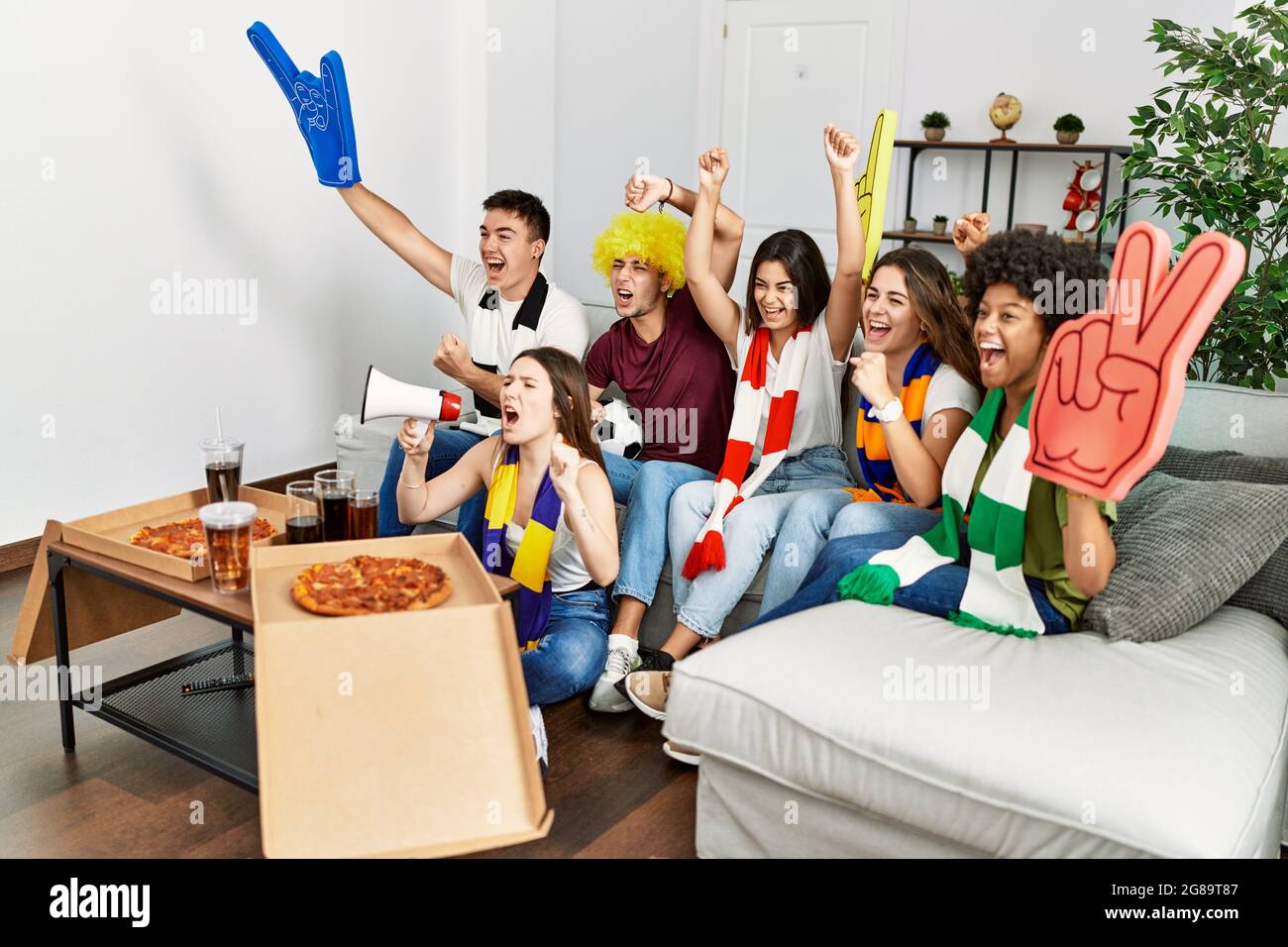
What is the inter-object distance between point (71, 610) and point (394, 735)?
93 cm

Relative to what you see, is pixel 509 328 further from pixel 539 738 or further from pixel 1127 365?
pixel 1127 365

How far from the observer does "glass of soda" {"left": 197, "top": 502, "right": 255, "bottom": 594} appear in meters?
1.98

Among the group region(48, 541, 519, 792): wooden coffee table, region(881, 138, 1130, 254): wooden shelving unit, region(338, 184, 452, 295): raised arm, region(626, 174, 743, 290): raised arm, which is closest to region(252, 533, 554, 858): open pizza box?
region(48, 541, 519, 792): wooden coffee table

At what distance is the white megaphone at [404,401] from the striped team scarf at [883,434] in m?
0.87

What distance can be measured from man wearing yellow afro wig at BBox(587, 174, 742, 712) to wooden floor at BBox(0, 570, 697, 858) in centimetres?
64

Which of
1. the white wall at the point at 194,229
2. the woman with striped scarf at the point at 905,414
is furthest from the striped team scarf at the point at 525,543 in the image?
the white wall at the point at 194,229

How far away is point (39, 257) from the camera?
11.0 feet

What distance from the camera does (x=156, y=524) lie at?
92.4 inches

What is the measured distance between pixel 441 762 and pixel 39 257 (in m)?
2.39

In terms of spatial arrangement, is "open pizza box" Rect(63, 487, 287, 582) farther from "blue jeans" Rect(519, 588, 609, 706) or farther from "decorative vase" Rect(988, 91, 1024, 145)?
"decorative vase" Rect(988, 91, 1024, 145)

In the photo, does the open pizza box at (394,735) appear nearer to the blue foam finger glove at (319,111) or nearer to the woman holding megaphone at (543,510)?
the woman holding megaphone at (543,510)

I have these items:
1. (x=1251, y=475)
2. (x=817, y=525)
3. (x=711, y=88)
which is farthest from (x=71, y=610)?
(x=711, y=88)

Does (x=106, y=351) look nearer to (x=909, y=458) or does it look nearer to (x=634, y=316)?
(x=634, y=316)
